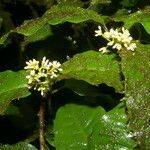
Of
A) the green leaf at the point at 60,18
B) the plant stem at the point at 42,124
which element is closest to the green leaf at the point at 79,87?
the plant stem at the point at 42,124

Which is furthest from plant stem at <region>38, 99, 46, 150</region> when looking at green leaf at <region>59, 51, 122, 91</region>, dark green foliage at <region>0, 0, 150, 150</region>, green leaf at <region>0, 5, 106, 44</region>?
green leaf at <region>0, 5, 106, 44</region>

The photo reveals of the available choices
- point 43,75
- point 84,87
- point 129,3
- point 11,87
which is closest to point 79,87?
point 84,87

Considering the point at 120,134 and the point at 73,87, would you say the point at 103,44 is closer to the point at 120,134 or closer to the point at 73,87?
the point at 73,87

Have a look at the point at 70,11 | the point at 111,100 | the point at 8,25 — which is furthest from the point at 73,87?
the point at 8,25

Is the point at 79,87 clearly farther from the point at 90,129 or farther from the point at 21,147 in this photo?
the point at 21,147

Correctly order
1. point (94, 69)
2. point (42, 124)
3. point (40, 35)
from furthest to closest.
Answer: point (40, 35) → point (42, 124) → point (94, 69)

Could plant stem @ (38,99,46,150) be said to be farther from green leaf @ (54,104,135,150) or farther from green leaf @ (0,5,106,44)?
green leaf @ (0,5,106,44)

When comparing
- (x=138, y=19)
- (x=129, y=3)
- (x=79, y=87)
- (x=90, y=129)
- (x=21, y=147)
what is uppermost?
(x=138, y=19)
